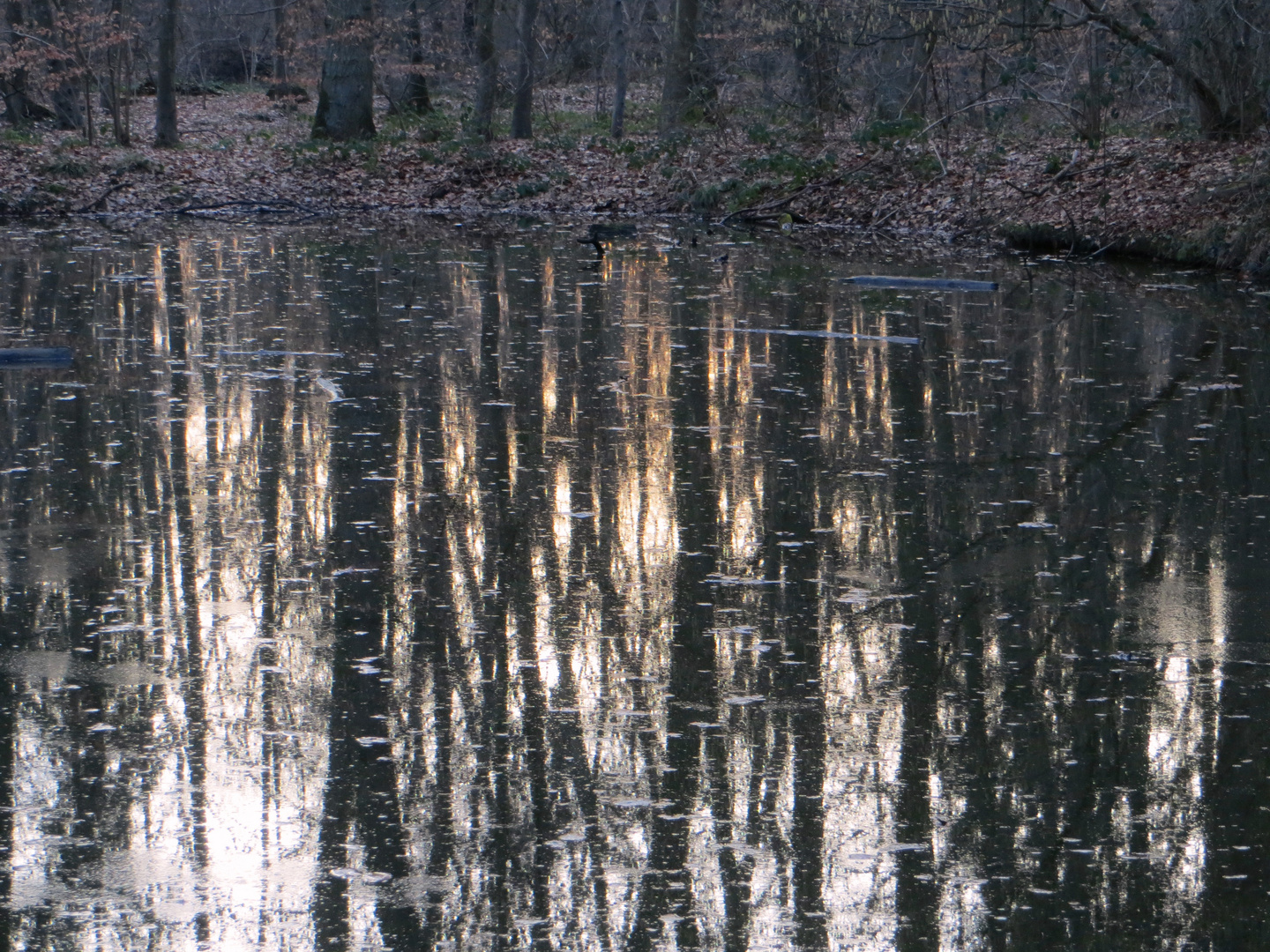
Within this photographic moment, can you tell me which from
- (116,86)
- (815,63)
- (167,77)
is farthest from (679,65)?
(116,86)

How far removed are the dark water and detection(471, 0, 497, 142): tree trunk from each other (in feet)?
62.4

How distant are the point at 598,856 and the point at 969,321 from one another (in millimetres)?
10993

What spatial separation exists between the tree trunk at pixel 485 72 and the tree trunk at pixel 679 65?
345 centimetres

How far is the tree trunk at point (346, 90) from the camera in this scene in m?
31.2

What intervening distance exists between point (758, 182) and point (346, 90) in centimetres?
943

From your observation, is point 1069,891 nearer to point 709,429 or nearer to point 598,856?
point 598,856

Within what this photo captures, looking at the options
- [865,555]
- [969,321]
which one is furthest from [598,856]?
[969,321]

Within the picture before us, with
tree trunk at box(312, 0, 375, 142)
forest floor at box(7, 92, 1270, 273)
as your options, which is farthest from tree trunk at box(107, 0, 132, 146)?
tree trunk at box(312, 0, 375, 142)

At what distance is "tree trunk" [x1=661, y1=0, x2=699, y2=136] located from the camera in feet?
97.4

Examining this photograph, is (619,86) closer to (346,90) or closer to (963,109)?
(346,90)

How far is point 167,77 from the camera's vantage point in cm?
2927

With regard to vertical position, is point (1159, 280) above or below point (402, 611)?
A: above

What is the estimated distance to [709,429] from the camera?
9930mm

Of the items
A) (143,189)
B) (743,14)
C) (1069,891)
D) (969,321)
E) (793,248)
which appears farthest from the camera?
(743,14)
